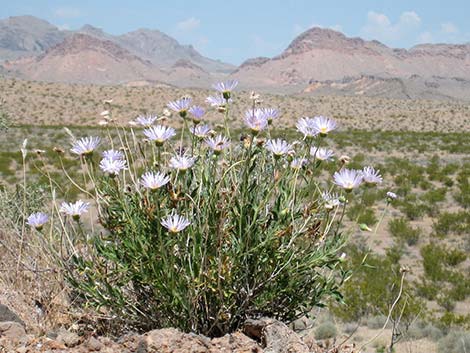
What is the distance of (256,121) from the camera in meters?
2.40

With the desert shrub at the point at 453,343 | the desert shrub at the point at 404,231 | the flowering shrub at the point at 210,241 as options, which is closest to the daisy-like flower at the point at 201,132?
the flowering shrub at the point at 210,241

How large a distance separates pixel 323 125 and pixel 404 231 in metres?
8.60

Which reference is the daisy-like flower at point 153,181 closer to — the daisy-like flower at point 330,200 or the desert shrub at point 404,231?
the daisy-like flower at point 330,200

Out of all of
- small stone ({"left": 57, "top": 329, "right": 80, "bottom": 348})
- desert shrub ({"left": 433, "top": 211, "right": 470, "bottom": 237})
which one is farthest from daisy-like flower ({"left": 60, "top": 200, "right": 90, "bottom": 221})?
desert shrub ({"left": 433, "top": 211, "right": 470, "bottom": 237})

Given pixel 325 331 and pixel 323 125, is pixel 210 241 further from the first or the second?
pixel 325 331

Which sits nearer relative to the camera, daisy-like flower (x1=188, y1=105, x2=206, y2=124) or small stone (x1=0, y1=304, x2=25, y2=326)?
daisy-like flower (x1=188, y1=105, x2=206, y2=124)

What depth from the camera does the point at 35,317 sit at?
286 cm

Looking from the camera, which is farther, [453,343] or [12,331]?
[453,343]

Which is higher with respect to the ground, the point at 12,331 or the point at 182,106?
the point at 182,106

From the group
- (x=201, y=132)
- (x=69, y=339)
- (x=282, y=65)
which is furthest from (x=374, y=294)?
(x=282, y=65)

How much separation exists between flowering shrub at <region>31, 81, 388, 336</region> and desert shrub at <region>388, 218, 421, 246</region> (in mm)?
8057

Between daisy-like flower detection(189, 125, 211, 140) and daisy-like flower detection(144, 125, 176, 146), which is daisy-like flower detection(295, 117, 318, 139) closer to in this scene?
daisy-like flower detection(189, 125, 211, 140)

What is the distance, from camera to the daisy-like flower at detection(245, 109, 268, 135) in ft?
7.71

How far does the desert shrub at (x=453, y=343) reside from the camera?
4.93 meters
